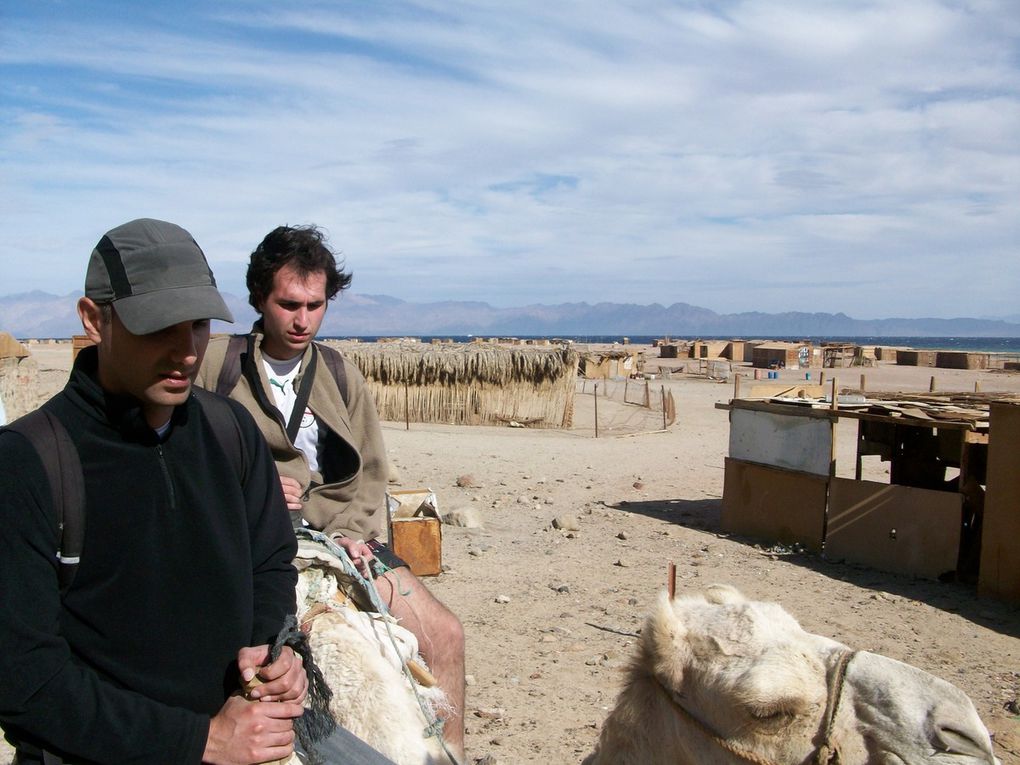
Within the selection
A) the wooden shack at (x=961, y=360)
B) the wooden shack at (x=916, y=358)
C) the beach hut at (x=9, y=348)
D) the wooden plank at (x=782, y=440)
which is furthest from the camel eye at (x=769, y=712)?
the wooden shack at (x=916, y=358)

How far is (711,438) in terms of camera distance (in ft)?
61.8

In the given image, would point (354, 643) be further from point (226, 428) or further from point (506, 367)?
point (506, 367)

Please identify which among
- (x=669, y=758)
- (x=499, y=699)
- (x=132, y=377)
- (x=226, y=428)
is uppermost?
(x=132, y=377)

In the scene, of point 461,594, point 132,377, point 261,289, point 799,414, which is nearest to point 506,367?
point 799,414

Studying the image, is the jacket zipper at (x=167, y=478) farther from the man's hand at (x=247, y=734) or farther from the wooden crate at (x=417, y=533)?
the wooden crate at (x=417, y=533)

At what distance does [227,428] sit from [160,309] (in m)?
0.34

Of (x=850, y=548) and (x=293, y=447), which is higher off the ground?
(x=293, y=447)

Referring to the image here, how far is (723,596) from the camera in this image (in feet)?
6.87

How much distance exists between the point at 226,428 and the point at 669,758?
133cm

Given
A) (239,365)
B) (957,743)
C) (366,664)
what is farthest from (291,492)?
(957,743)

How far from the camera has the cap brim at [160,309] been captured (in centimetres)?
150

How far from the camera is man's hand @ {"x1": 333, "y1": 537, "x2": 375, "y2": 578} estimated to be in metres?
2.77

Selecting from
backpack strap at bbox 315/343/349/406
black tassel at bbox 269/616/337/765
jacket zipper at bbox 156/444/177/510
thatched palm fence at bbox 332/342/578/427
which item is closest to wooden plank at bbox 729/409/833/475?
backpack strap at bbox 315/343/349/406

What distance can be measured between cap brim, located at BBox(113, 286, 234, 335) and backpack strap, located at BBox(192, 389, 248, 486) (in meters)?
0.25
